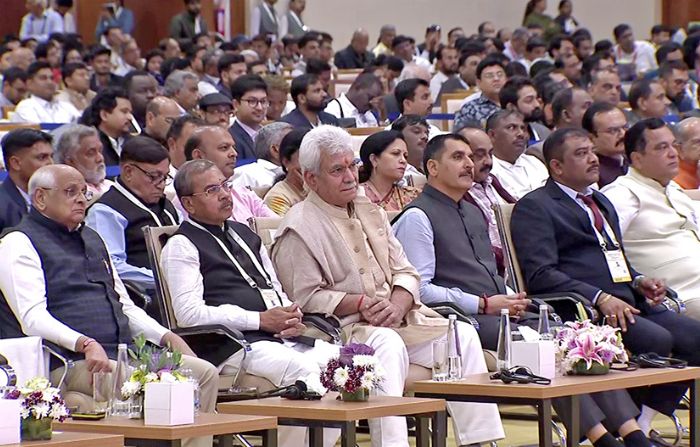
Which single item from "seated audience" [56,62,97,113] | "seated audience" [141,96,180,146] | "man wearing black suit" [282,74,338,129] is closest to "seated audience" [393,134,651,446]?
"seated audience" [141,96,180,146]

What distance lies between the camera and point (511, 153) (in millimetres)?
7336

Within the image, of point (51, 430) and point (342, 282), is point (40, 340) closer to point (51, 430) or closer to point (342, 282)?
point (51, 430)

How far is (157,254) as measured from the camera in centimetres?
495

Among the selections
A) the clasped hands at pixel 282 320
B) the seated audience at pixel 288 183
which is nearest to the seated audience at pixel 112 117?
the seated audience at pixel 288 183

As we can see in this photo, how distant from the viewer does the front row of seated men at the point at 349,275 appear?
4664 millimetres

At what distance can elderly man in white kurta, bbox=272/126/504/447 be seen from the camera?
16.6ft

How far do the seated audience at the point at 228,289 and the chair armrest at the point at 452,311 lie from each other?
0.55m

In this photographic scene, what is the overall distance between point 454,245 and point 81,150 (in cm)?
166

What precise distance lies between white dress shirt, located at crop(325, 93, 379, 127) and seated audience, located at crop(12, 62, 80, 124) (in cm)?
220

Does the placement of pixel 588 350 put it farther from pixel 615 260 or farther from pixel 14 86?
pixel 14 86

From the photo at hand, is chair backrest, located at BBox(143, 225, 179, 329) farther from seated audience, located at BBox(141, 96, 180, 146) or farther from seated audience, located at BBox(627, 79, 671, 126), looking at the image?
seated audience, located at BBox(627, 79, 671, 126)

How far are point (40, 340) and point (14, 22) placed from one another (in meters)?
15.3

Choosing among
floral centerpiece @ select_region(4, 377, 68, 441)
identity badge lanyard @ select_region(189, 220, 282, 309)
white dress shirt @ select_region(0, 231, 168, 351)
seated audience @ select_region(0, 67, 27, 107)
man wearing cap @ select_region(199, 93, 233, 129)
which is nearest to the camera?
floral centerpiece @ select_region(4, 377, 68, 441)

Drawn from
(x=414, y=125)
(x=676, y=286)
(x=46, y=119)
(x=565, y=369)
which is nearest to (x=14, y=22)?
(x=46, y=119)
